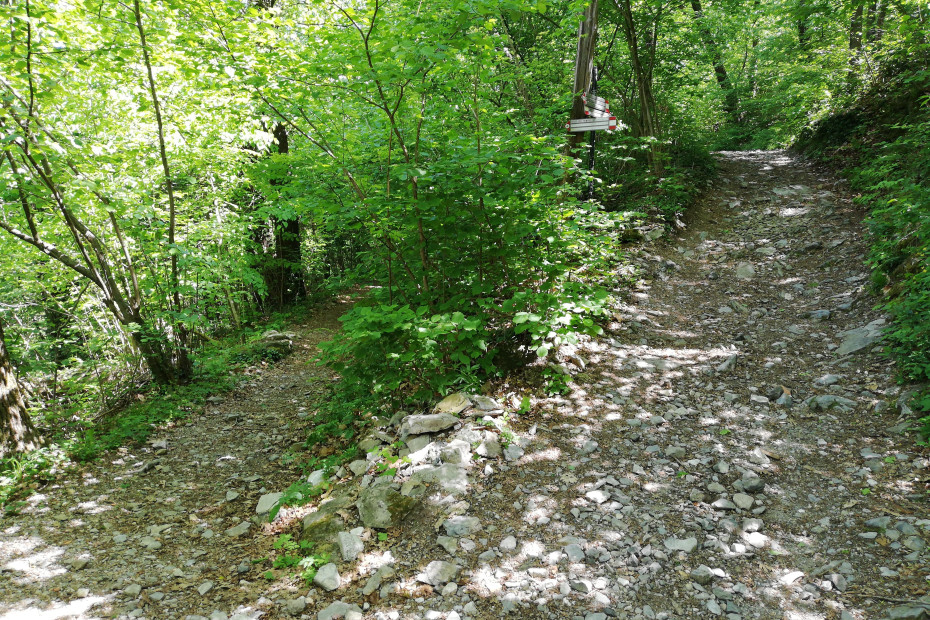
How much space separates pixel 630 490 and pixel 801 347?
3086 mm

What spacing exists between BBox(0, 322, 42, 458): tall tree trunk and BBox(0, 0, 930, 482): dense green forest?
2cm

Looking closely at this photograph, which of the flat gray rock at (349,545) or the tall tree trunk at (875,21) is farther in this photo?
the tall tree trunk at (875,21)

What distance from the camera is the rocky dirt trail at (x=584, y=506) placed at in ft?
9.21


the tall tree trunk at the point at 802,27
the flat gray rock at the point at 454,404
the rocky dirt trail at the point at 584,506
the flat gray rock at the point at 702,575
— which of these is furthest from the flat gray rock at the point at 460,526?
the tall tree trunk at the point at 802,27

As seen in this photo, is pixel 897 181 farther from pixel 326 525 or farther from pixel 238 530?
pixel 238 530

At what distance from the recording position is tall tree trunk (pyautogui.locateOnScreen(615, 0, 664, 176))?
30.5 ft

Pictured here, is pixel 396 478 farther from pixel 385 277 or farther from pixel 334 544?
pixel 385 277

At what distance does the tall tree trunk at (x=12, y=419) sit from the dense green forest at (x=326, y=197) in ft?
0.07

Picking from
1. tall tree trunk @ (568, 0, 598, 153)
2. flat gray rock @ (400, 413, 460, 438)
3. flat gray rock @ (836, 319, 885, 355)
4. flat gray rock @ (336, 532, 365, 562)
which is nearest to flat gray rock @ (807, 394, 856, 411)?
flat gray rock @ (836, 319, 885, 355)

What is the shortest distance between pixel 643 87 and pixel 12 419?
1113cm

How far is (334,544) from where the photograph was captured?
3391 millimetres

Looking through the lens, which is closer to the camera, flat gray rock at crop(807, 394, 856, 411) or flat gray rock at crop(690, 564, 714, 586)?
flat gray rock at crop(690, 564, 714, 586)

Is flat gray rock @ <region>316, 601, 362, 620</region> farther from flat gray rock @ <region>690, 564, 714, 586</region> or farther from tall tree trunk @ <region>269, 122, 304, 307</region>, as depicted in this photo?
tall tree trunk @ <region>269, 122, 304, 307</region>

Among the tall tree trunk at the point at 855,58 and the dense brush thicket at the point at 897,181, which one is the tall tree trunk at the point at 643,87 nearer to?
the dense brush thicket at the point at 897,181
